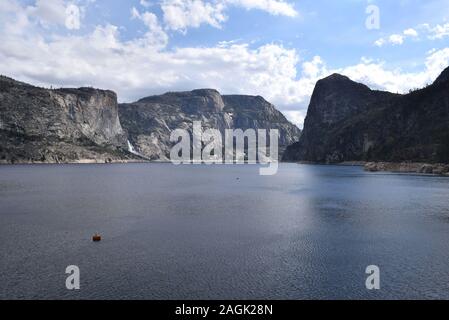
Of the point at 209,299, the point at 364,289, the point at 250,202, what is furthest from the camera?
the point at 250,202

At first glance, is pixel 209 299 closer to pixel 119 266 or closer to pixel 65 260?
pixel 119 266

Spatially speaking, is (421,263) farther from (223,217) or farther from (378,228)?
(223,217)

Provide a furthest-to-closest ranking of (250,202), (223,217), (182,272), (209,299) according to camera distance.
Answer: (250,202), (223,217), (182,272), (209,299)

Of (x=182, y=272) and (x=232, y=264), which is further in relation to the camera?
(x=232, y=264)

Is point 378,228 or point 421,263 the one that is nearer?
point 421,263

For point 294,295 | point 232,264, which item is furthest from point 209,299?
point 232,264

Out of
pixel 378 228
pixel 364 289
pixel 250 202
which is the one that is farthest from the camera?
pixel 250 202

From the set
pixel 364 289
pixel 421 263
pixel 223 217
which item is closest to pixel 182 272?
pixel 364 289
